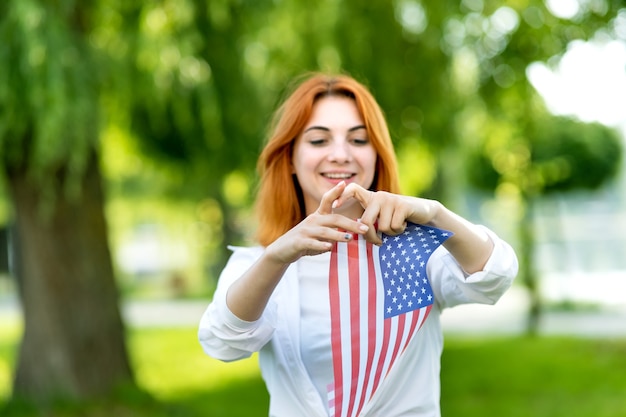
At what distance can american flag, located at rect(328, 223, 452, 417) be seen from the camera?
75.0 inches

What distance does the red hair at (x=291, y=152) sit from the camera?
7.09 ft

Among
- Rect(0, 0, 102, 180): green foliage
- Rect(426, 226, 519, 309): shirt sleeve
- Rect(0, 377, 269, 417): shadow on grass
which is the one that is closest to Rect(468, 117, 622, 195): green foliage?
Rect(0, 377, 269, 417): shadow on grass

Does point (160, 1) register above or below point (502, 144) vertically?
above

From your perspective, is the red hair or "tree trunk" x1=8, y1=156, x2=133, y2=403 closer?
the red hair

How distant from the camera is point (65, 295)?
244 inches

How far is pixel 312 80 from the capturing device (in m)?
2.25

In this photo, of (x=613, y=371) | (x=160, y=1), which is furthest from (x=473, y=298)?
(x=613, y=371)

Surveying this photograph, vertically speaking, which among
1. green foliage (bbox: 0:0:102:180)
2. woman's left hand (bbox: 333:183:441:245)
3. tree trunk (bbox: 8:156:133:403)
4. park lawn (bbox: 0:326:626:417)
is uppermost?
green foliage (bbox: 0:0:102:180)

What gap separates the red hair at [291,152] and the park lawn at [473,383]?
413 cm

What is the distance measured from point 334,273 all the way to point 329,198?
0.24 metres

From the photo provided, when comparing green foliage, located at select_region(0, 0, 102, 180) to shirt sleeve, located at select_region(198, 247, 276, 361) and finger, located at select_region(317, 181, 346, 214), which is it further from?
finger, located at select_region(317, 181, 346, 214)

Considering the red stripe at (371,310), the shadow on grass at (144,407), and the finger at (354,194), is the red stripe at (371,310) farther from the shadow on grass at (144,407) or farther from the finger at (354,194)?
the shadow on grass at (144,407)

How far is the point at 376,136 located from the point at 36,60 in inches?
129

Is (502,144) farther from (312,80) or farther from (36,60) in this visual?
(312,80)
